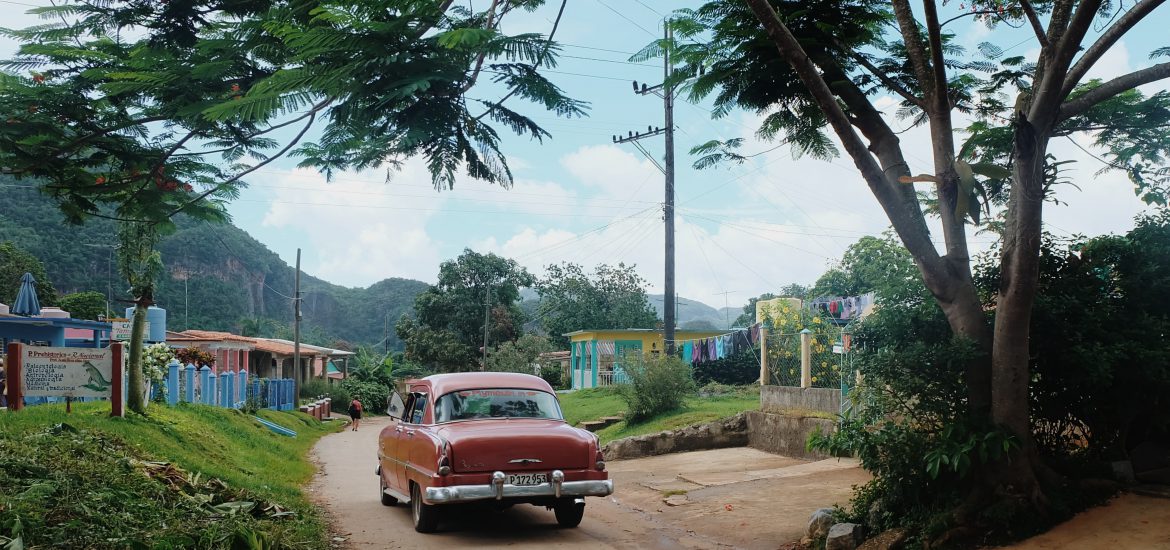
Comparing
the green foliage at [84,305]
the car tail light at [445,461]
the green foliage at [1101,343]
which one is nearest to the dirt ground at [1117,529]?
the green foliage at [1101,343]

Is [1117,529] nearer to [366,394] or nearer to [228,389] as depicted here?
[228,389]

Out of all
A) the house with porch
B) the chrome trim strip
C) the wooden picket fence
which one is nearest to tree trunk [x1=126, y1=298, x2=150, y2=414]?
the wooden picket fence

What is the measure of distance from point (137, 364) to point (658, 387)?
11.5 meters

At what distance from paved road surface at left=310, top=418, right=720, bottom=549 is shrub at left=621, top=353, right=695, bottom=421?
8319 mm

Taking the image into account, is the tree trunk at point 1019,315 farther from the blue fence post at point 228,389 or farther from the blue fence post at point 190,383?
the blue fence post at point 228,389

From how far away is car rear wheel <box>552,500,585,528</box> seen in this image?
1022 centimetres

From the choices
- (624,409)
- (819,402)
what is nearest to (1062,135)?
(819,402)

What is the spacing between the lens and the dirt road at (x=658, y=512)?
9633 mm

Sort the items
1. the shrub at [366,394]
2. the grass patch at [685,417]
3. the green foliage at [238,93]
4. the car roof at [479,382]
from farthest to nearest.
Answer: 1. the shrub at [366,394]
2. the grass patch at [685,417]
3. the car roof at [479,382]
4. the green foliage at [238,93]

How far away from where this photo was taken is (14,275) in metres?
41.2

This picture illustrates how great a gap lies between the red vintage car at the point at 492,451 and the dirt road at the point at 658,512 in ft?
1.35

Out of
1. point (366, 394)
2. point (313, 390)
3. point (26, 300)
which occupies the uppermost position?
point (26, 300)

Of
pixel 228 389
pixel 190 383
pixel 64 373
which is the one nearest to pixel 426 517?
pixel 64 373

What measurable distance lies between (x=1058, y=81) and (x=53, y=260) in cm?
5980
